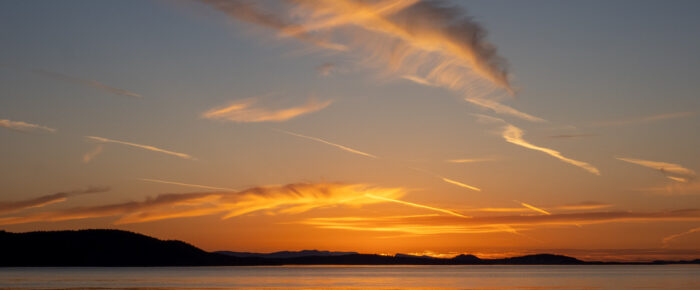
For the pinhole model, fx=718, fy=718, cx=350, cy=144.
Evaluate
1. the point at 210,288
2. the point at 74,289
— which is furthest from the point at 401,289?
the point at 74,289

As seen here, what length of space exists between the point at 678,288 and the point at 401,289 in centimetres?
4155

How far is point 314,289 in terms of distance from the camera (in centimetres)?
11281

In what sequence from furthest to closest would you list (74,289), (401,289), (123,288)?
(401,289) → (123,288) → (74,289)

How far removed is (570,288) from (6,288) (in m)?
84.0

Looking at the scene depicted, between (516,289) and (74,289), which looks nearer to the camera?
(74,289)

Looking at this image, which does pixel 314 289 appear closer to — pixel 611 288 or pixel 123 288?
pixel 123 288

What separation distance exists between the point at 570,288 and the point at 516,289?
315 inches

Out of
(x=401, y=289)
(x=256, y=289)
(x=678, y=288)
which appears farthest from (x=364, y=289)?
(x=678, y=288)

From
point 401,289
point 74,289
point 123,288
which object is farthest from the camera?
point 401,289

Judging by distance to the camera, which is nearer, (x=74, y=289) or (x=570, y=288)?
(x=74, y=289)

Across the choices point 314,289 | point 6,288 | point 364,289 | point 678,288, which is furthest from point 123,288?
point 678,288

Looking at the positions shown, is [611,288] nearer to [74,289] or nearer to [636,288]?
Result: [636,288]

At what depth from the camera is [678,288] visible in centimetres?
10725

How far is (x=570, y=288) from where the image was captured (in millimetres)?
108812
